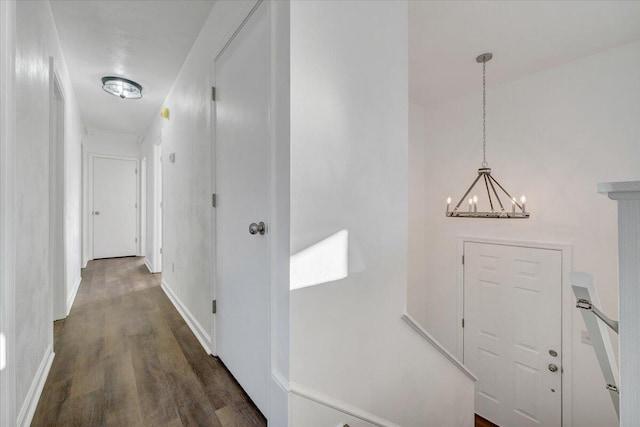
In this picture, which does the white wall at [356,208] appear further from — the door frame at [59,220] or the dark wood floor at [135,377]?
the door frame at [59,220]

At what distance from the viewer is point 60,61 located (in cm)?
264

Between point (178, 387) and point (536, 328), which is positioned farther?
point (536, 328)

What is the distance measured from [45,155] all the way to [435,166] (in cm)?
383

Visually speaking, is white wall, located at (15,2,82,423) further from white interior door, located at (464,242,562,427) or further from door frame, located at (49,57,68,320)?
white interior door, located at (464,242,562,427)

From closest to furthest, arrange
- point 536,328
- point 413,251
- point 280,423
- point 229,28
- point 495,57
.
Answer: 1. point 280,423
2. point 229,28
3. point 495,57
4. point 536,328
5. point 413,251

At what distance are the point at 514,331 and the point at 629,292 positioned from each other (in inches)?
121

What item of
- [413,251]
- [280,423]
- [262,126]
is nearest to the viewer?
[280,423]

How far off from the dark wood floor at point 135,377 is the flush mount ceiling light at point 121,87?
8.03ft

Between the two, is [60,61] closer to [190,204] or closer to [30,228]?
[190,204]

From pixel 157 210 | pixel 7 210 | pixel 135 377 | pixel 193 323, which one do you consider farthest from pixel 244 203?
pixel 157 210

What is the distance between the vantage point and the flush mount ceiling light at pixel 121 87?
3.27 m

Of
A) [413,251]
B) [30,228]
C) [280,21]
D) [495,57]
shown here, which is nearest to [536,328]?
[413,251]

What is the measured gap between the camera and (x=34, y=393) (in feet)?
4.90

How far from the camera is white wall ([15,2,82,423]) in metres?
1.33
